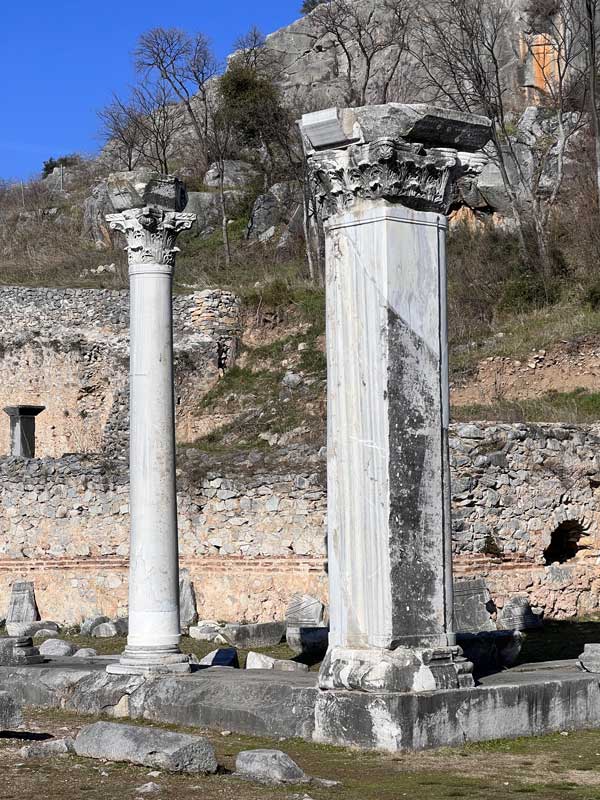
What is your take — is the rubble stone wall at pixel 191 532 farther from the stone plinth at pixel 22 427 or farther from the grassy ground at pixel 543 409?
the grassy ground at pixel 543 409

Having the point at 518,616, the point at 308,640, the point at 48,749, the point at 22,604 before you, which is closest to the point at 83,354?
the point at 22,604

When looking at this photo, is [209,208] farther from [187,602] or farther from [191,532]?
[187,602]

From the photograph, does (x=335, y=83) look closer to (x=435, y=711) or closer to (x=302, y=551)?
(x=302, y=551)

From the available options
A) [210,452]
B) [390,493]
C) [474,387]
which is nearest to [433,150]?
[390,493]

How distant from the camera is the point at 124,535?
1936 centimetres

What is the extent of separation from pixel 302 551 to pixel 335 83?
38748mm

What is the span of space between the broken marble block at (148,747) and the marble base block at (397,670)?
1.13m

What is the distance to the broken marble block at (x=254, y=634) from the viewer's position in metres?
15.5

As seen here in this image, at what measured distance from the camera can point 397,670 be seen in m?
8.19

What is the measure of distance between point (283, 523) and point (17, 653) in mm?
5799

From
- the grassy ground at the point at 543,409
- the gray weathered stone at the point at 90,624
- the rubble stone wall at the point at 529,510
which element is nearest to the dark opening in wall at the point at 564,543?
the rubble stone wall at the point at 529,510

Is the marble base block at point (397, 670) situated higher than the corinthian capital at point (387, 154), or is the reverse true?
the corinthian capital at point (387, 154)

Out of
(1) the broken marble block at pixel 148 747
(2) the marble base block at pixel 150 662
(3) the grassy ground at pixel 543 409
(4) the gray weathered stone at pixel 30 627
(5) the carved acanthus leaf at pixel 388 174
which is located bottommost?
(4) the gray weathered stone at pixel 30 627

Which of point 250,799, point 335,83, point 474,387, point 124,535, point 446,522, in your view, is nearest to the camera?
point 250,799
